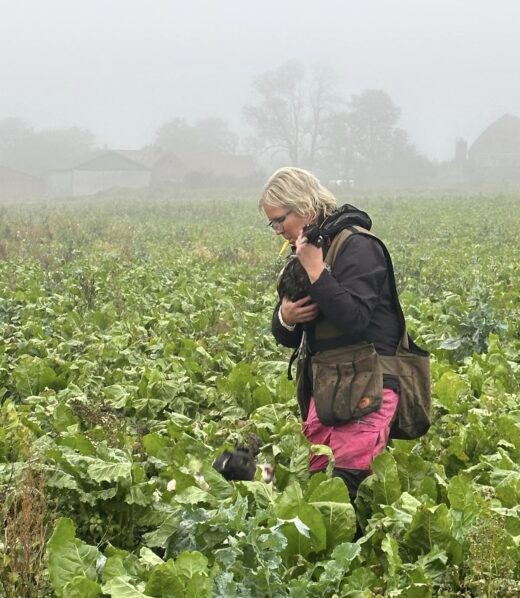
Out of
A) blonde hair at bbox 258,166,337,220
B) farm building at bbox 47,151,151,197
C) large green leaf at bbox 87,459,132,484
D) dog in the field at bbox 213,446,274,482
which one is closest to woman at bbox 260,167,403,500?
blonde hair at bbox 258,166,337,220

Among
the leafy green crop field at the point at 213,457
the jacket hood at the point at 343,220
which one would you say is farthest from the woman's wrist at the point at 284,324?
the leafy green crop field at the point at 213,457

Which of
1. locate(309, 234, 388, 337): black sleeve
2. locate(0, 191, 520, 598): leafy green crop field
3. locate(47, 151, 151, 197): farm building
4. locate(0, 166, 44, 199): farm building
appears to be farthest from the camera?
locate(0, 166, 44, 199): farm building

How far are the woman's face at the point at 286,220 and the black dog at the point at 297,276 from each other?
0.25ft

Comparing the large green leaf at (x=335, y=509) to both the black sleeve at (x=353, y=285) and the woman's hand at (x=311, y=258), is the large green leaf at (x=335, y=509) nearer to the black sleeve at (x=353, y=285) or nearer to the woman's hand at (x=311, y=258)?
the black sleeve at (x=353, y=285)

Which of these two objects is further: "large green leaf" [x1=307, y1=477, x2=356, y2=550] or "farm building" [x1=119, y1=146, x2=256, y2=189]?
"farm building" [x1=119, y1=146, x2=256, y2=189]

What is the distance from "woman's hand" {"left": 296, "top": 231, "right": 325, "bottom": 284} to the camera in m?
3.63

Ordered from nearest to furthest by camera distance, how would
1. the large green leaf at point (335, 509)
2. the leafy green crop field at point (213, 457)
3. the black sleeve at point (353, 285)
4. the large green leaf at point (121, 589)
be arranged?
1. the large green leaf at point (121, 589)
2. the leafy green crop field at point (213, 457)
3. the large green leaf at point (335, 509)
4. the black sleeve at point (353, 285)

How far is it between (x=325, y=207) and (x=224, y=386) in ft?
8.35

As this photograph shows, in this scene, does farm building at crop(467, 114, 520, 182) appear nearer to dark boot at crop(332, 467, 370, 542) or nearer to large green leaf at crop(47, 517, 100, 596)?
dark boot at crop(332, 467, 370, 542)

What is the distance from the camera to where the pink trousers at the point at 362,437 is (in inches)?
150

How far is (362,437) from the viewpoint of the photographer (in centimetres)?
382

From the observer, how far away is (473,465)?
15.2ft

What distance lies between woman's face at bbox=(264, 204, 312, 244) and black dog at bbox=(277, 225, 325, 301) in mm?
75

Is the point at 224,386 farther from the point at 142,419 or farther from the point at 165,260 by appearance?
the point at 165,260
